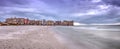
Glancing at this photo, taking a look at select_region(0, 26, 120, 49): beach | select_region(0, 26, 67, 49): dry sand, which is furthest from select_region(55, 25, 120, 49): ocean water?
select_region(0, 26, 67, 49): dry sand

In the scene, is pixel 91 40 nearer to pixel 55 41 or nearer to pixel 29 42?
pixel 55 41

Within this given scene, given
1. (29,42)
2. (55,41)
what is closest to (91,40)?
(55,41)

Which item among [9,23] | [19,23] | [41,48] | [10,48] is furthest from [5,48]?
[19,23]

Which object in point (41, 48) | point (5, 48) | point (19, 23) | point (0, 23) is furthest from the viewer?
point (19, 23)

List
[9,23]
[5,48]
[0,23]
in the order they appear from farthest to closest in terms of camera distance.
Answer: [9,23] < [0,23] < [5,48]

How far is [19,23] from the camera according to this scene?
146 metres

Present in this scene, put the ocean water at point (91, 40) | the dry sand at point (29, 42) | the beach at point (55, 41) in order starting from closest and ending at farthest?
the dry sand at point (29, 42) → the beach at point (55, 41) → the ocean water at point (91, 40)

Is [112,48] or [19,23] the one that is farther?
[19,23]

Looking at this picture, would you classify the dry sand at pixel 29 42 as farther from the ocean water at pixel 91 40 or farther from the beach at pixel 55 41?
the ocean water at pixel 91 40

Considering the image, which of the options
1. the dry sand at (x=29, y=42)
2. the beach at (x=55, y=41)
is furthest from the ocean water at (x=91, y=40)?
the dry sand at (x=29, y=42)

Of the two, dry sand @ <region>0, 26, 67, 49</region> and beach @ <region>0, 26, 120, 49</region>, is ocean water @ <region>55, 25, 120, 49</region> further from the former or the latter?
dry sand @ <region>0, 26, 67, 49</region>

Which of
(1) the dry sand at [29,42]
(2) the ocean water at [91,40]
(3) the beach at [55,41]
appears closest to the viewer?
(1) the dry sand at [29,42]

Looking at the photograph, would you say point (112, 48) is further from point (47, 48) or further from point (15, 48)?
point (15, 48)

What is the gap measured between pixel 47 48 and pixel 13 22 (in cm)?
13799
